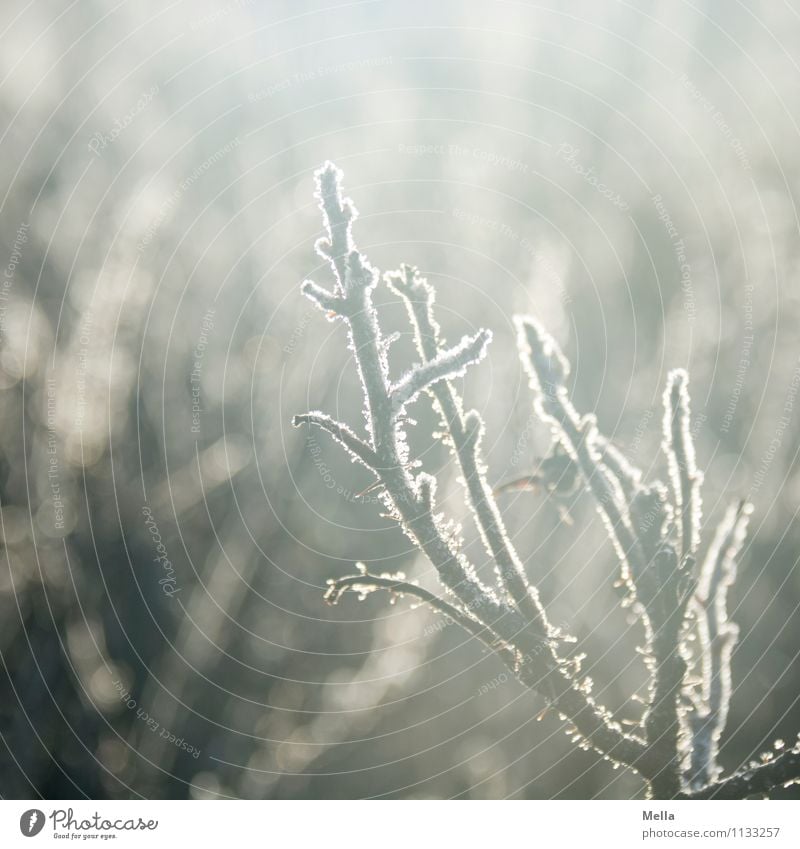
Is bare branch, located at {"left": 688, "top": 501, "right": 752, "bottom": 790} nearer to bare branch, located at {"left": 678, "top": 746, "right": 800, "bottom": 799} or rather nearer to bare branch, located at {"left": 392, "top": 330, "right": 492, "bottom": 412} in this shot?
bare branch, located at {"left": 678, "top": 746, "right": 800, "bottom": 799}

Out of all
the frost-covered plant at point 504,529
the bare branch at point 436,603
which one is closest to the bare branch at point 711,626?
the frost-covered plant at point 504,529

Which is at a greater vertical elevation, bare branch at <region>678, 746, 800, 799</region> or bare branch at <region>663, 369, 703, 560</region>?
bare branch at <region>663, 369, 703, 560</region>

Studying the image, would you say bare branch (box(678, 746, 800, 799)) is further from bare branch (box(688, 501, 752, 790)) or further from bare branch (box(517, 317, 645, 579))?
bare branch (box(517, 317, 645, 579))

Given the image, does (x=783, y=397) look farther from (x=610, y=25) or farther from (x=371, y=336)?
(x=371, y=336)
